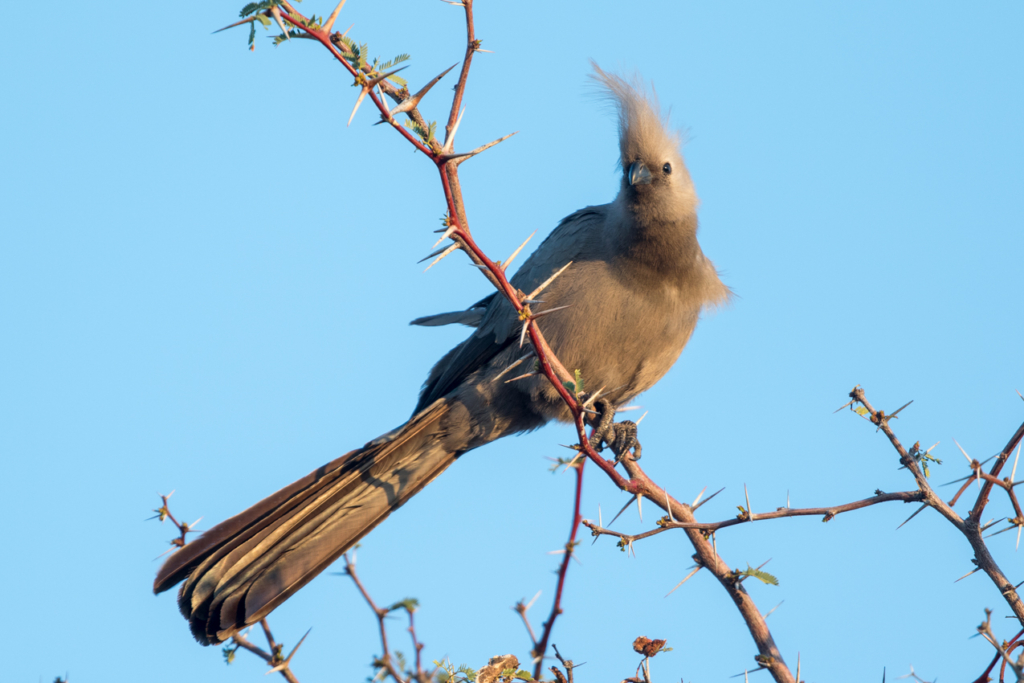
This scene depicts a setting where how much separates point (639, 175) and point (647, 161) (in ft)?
0.75

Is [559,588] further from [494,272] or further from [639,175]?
[639,175]

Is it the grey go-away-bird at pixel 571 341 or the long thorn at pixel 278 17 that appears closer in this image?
the long thorn at pixel 278 17

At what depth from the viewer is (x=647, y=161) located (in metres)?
6.06

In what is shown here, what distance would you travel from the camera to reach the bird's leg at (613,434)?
540 centimetres

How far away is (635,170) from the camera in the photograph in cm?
595

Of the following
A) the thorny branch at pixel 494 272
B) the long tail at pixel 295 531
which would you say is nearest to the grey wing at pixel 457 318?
the long tail at pixel 295 531

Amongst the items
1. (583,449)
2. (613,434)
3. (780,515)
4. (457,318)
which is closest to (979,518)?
(780,515)

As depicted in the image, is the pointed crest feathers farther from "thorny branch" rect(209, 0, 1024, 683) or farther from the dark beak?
"thorny branch" rect(209, 0, 1024, 683)

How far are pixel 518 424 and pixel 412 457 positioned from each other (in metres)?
0.91

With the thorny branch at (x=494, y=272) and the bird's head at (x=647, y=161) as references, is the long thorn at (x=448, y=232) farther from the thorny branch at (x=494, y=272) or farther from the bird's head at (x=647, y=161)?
the bird's head at (x=647, y=161)

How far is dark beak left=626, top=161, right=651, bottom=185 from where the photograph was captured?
589 centimetres

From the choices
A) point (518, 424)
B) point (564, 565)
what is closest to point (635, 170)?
point (518, 424)

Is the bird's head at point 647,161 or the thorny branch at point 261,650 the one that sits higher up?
the bird's head at point 647,161

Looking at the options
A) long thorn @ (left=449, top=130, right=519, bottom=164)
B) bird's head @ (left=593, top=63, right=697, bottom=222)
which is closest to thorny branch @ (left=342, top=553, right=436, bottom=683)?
long thorn @ (left=449, top=130, right=519, bottom=164)
